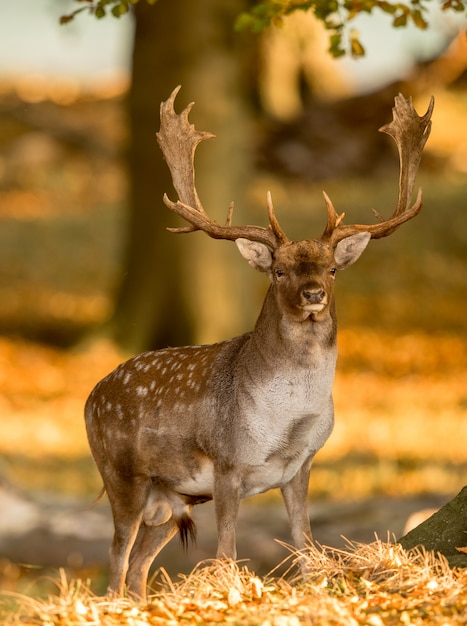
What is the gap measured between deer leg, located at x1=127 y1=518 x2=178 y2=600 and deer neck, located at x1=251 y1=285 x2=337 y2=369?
1.34 meters

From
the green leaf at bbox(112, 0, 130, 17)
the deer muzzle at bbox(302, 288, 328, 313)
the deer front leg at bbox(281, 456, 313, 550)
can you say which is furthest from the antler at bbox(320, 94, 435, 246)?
the green leaf at bbox(112, 0, 130, 17)

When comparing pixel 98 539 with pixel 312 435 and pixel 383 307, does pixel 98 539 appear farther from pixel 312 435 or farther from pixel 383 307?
pixel 383 307

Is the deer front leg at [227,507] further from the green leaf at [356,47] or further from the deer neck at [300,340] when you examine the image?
the green leaf at [356,47]

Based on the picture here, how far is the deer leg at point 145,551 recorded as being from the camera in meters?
7.09

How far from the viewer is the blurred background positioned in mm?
10594

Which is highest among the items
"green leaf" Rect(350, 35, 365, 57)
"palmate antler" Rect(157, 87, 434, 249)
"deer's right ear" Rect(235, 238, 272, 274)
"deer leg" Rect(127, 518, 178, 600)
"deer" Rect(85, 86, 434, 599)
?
"green leaf" Rect(350, 35, 365, 57)

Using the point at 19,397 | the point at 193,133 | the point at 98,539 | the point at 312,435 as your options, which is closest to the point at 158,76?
the point at 19,397

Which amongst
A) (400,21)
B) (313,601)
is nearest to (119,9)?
(400,21)

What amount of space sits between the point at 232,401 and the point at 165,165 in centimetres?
1049

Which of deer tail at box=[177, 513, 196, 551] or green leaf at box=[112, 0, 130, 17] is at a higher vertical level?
green leaf at box=[112, 0, 130, 17]

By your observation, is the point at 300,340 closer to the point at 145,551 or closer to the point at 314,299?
the point at 314,299

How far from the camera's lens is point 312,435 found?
630 centimetres

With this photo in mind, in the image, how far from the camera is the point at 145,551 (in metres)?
7.11

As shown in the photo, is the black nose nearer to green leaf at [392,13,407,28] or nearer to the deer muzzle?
the deer muzzle
